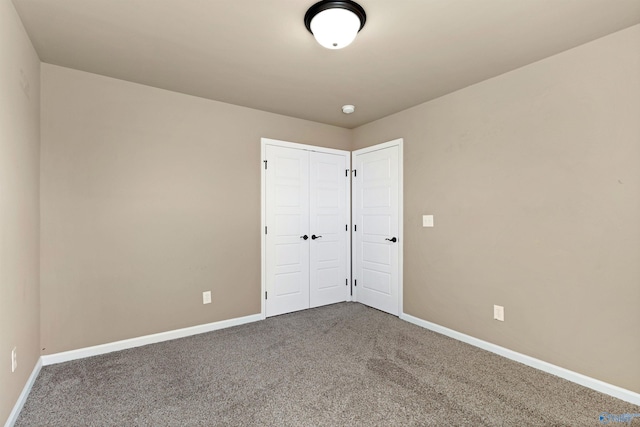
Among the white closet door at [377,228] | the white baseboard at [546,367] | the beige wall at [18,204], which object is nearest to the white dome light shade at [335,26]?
the beige wall at [18,204]

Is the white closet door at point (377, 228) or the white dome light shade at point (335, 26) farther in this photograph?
the white closet door at point (377, 228)

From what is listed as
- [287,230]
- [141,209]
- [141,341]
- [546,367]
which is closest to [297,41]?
[141,209]

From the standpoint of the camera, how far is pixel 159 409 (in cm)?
200

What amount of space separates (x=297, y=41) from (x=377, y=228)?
250 cm

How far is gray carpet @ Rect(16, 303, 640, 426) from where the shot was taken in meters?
1.92

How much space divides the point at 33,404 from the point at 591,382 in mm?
3876

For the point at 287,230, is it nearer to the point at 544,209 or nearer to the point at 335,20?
the point at 335,20

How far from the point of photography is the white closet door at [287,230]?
3.82 meters

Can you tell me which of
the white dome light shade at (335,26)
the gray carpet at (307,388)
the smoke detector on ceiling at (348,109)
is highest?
the smoke detector on ceiling at (348,109)

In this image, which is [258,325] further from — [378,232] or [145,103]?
[145,103]

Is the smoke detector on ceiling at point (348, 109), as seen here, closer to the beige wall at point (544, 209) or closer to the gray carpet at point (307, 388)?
the beige wall at point (544, 209)

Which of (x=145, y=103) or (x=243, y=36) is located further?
(x=145, y=103)

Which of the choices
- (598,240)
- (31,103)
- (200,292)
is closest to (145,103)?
(31,103)

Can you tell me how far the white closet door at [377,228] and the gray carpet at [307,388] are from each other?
938 millimetres
